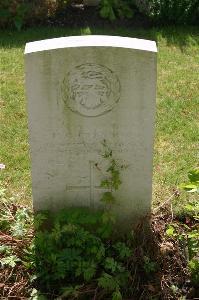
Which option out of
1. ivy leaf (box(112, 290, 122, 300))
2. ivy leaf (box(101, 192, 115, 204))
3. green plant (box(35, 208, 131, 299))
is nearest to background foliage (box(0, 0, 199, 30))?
ivy leaf (box(101, 192, 115, 204))

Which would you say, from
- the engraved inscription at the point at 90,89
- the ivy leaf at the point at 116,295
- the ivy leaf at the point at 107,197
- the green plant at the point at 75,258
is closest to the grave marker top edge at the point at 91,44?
the engraved inscription at the point at 90,89

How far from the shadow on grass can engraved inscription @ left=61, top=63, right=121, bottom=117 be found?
424 cm

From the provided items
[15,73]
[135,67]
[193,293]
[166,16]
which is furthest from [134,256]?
[166,16]

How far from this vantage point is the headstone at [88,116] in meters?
3.50

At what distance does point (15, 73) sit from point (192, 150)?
2657mm

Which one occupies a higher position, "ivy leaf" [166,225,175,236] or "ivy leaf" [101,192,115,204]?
"ivy leaf" [101,192,115,204]

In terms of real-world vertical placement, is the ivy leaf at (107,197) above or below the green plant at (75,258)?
above

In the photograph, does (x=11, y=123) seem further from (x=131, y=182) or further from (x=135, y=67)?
(x=135, y=67)

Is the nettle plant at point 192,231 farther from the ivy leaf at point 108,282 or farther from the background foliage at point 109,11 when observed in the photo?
the background foliage at point 109,11

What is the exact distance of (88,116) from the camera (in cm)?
373

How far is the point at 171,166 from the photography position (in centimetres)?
528

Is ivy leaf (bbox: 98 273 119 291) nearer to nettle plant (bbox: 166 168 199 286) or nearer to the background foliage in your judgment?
nettle plant (bbox: 166 168 199 286)

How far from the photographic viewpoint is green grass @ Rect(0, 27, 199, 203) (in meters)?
5.16

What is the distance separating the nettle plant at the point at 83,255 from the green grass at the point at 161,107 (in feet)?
2.93
